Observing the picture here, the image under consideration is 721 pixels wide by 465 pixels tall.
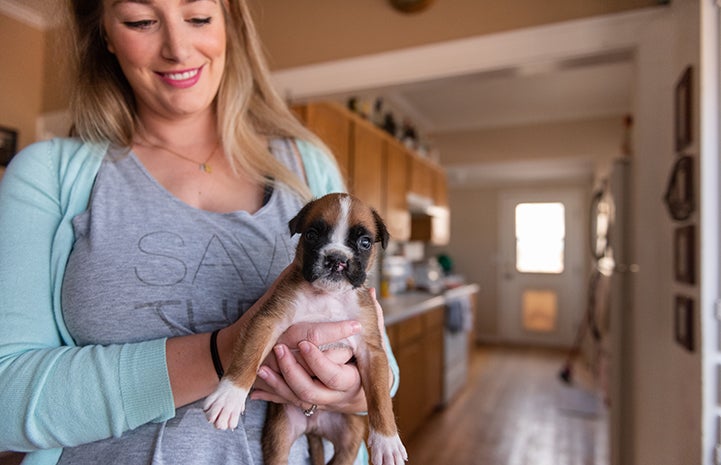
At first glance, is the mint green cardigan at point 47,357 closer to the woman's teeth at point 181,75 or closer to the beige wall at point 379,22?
the woman's teeth at point 181,75

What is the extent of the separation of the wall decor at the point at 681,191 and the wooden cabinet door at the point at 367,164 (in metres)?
1.99

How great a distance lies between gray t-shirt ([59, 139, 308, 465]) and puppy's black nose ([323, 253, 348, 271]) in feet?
0.74

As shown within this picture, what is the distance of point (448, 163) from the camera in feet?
20.0

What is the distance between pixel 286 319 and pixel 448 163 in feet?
18.5

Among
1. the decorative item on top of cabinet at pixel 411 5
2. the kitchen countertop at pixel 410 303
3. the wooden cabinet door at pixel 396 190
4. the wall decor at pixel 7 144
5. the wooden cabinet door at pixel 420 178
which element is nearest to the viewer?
the wall decor at pixel 7 144

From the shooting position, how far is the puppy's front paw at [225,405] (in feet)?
1.92

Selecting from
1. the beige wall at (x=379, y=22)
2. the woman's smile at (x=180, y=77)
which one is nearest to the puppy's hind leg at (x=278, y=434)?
the woman's smile at (x=180, y=77)

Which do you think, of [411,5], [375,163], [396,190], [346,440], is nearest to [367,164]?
[375,163]

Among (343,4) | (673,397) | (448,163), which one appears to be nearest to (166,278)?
(673,397)

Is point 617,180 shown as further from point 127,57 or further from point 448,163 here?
point 448,163

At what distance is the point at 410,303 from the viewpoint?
3.92 metres

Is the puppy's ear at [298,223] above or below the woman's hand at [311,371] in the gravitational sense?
above

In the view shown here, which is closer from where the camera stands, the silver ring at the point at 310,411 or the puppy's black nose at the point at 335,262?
the puppy's black nose at the point at 335,262

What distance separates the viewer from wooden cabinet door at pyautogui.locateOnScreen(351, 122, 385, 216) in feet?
11.1
